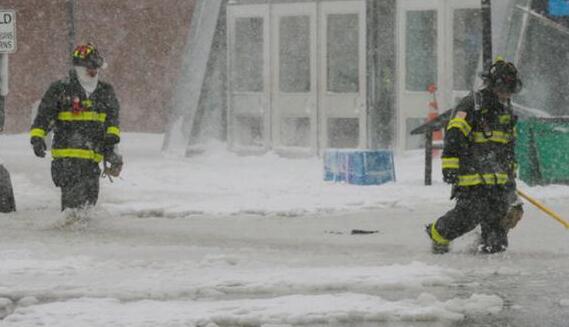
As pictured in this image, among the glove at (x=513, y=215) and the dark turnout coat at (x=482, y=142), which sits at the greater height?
the dark turnout coat at (x=482, y=142)

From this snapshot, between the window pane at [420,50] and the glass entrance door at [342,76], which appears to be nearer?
the window pane at [420,50]

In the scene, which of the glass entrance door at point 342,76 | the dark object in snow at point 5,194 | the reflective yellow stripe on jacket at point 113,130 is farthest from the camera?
the glass entrance door at point 342,76

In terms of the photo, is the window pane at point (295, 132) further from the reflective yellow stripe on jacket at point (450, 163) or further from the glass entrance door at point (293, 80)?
the reflective yellow stripe on jacket at point (450, 163)

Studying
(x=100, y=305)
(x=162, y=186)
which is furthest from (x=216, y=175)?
(x=100, y=305)

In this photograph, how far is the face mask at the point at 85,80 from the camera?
13398mm

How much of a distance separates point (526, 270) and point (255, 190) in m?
8.52

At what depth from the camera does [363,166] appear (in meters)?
19.0

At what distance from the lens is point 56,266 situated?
1055cm

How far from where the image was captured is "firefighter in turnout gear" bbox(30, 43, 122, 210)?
13289mm

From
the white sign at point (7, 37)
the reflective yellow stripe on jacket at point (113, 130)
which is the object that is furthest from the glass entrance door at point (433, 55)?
the reflective yellow stripe on jacket at point (113, 130)

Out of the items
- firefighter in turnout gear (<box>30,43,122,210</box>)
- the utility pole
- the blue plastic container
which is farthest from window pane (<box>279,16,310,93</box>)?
firefighter in turnout gear (<box>30,43,122,210</box>)

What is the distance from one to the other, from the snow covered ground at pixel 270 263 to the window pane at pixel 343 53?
288 inches

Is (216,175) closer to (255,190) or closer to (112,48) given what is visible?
(255,190)

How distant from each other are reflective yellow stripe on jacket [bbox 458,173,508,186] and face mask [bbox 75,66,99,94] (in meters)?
4.34
